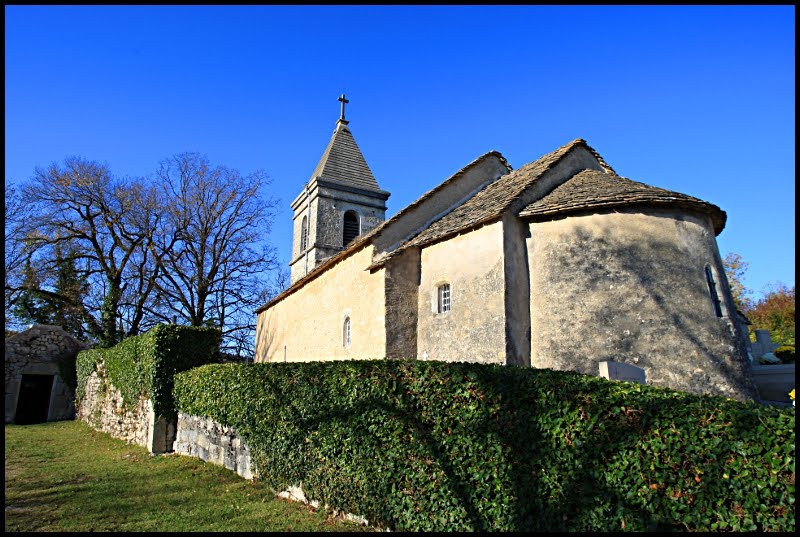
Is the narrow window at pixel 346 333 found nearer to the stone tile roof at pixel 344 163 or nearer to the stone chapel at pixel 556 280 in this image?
the stone chapel at pixel 556 280

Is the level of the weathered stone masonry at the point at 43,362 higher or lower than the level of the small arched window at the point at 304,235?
lower

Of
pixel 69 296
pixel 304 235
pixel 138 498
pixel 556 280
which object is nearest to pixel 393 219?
pixel 556 280

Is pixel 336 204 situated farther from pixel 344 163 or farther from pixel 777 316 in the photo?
pixel 777 316

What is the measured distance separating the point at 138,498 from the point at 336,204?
18887mm

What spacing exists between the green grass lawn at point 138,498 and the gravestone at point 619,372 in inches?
189

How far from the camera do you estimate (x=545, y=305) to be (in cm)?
1182

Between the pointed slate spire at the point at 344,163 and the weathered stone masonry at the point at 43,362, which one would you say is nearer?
the weathered stone masonry at the point at 43,362

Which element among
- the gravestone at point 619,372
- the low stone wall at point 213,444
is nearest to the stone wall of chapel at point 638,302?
the gravestone at point 619,372

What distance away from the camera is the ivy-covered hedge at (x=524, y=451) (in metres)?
4.12

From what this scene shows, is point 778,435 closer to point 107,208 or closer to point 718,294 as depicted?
point 718,294

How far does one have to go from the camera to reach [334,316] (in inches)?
683

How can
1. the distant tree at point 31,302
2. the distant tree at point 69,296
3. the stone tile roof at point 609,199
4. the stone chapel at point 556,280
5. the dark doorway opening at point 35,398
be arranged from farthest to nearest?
1. the distant tree at point 69,296
2. the distant tree at point 31,302
3. the dark doorway opening at point 35,398
4. the stone tile roof at point 609,199
5. the stone chapel at point 556,280

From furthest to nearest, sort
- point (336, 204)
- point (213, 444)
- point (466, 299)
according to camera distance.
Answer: point (336, 204), point (466, 299), point (213, 444)

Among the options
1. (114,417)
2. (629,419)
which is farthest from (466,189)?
(114,417)
